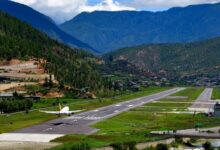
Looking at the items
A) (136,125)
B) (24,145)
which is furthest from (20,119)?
(24,145)

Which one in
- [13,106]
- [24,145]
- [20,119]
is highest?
[13,106]

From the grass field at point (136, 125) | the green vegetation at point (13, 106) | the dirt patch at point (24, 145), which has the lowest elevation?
the dirt patch at point (24, 145)

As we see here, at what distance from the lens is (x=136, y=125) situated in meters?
158

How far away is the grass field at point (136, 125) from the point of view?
125 m

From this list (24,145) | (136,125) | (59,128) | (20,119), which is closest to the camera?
(24,145)

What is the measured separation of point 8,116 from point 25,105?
23.1 m

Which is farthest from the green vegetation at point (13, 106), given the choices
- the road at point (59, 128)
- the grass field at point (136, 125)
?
the grass field at point (136, 125)

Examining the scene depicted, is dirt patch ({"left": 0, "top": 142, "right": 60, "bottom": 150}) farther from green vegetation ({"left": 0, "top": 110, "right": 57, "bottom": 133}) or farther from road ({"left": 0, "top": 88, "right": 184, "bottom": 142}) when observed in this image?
green vegetation ({"left": 0, "top": 110, "right": 57, "bottom": 133})

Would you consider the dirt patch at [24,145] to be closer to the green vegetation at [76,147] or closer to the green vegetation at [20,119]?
Result: the green vegetation at [76,147]

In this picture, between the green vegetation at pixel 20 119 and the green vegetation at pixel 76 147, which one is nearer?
the green vegetation at pixel 76 147

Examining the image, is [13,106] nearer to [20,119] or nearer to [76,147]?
[20,119]

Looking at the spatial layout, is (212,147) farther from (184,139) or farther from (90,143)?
(90,143)

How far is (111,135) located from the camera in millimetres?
132750

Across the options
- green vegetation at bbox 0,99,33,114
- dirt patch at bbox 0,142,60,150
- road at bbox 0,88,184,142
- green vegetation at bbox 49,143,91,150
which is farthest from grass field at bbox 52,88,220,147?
green vegetation at bbox 0,99,33,114
